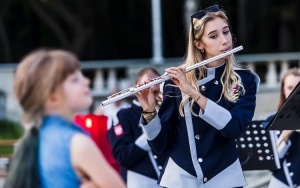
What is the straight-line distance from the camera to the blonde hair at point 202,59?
5109 mm

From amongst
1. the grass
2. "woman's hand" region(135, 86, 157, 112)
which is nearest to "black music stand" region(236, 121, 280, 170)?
"woman's hand" region(135, 86, 157, 112)

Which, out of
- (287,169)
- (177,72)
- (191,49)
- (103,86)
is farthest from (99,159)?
(103,86)

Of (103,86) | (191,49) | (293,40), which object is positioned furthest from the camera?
(293,40)

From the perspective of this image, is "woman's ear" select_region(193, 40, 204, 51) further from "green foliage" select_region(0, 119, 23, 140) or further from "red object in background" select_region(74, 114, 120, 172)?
"green foliage" select_region(0, 119, 23, 140)

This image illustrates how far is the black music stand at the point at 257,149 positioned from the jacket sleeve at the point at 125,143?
854mm

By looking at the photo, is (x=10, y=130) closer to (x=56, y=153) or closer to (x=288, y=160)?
(x=288, y=160)

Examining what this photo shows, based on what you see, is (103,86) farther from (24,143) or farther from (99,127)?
(24,143)

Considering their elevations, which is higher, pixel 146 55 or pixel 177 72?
pixel 177 72

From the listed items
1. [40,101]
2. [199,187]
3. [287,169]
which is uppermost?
[40,101]

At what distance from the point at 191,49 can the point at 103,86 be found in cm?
1361

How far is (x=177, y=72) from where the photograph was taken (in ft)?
16.0

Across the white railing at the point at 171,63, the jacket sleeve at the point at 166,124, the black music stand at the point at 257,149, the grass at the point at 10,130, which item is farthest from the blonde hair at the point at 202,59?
the white railing at the point at 171,63

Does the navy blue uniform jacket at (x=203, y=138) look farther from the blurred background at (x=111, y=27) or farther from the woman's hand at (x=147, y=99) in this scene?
the blurred background at (x=111, y=27)

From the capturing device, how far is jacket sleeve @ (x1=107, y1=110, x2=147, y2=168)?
6.93m
